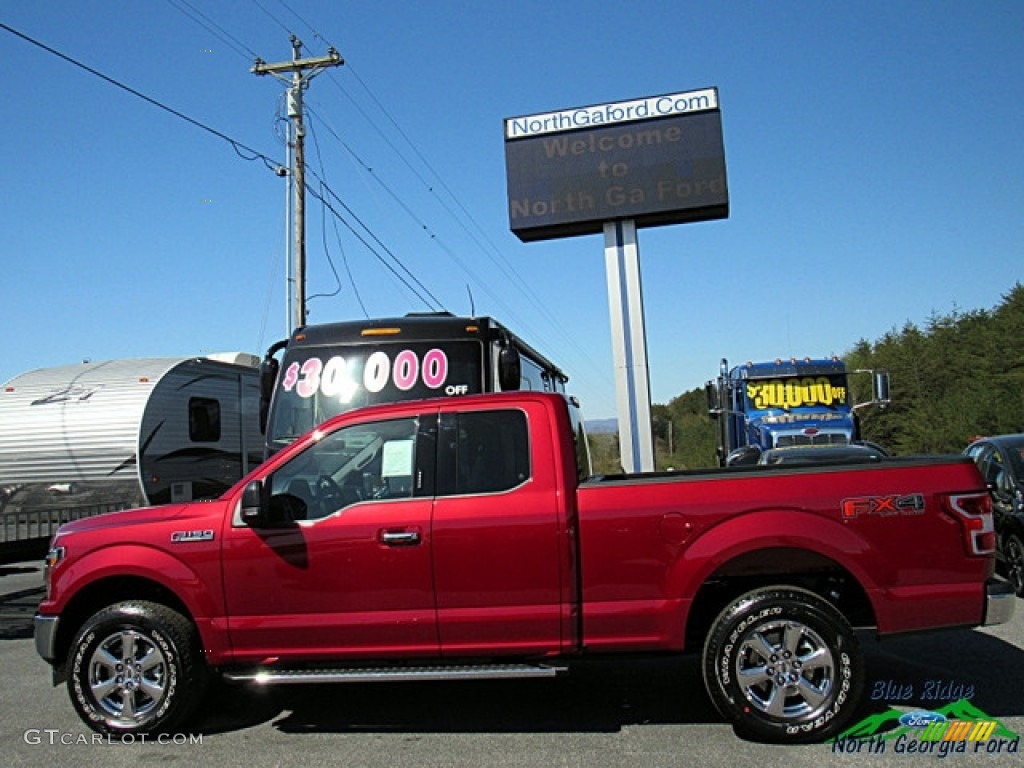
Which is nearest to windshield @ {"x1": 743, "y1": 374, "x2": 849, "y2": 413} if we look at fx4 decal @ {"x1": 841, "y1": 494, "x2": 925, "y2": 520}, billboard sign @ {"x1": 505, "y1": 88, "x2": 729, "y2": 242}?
billboard sign @ {"x1": 505, "y1": 88, "x2": 729, "y2": 242}

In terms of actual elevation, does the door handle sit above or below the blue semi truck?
below

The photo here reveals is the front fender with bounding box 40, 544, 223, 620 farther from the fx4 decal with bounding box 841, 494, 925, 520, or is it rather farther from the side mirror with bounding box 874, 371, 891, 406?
the side mirror with bounding box 874, 371, 891, 406

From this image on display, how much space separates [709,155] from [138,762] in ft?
40.7

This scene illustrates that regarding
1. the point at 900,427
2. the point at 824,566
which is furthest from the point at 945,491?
the point at 900,427

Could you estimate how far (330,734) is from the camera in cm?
521

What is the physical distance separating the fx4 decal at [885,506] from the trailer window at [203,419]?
1181cm

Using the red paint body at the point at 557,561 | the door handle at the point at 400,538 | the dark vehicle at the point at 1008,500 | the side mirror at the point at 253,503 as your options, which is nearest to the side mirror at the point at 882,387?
the dark vehicle at the point at 1008,500

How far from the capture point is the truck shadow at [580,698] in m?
5.28

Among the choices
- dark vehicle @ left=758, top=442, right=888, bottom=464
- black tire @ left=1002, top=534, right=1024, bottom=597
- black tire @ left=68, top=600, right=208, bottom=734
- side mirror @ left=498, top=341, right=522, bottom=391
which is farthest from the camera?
dark vehicle @ left=758, top=442, right=888, bottom=464

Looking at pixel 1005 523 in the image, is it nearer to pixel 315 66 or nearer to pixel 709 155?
pixel 709 155

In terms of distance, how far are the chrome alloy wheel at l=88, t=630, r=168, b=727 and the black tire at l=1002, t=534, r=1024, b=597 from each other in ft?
25.2

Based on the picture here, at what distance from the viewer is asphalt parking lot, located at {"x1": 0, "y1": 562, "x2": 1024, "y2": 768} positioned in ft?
15.3

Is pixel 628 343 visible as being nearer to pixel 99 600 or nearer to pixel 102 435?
pixel 102 435

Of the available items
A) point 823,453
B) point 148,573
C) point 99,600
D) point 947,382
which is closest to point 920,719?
point 148,573
